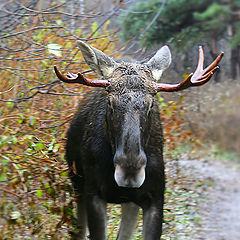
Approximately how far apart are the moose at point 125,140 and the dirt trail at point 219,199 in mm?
2085

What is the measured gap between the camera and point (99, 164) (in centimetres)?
451

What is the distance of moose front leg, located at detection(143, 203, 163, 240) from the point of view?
4.34 m

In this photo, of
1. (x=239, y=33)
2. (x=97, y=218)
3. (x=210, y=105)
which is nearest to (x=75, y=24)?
(x=97, y=218)

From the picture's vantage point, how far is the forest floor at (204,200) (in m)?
6.49

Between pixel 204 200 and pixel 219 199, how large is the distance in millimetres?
597

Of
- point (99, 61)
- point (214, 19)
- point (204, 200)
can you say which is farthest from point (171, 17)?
point (99, 61)

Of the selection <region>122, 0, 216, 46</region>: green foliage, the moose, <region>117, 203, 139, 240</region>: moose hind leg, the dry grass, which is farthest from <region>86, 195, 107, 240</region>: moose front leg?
<region>122, 0, 216, 46</region>: green foliage

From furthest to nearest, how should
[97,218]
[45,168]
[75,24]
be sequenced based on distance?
[75,24] < [45,168] < [97,218]

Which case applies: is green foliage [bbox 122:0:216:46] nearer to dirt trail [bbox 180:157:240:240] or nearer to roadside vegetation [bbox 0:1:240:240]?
roadside vegetation [bbox 0:1:240:240]

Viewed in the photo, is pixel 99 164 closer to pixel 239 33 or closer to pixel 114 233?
pixel 114 233

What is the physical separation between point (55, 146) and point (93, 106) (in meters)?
0.73

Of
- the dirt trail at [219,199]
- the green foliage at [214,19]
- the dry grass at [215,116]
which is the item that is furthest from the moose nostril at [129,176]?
the green foliage at [214,19]

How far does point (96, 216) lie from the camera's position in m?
4.50

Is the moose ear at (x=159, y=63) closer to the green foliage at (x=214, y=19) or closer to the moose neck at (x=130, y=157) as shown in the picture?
the moose neck at (x=130, y=157)
